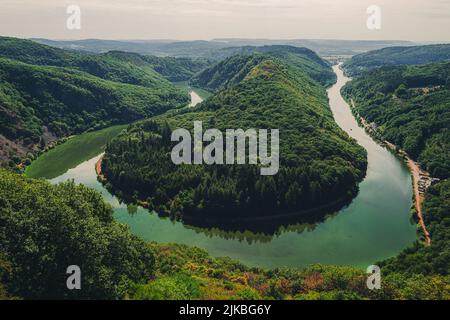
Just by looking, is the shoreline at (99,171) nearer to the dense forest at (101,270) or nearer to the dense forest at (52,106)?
the dense forest at (52,106)

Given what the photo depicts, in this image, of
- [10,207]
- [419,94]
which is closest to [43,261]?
[10,207]

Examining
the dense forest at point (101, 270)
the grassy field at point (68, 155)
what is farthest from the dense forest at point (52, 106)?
the dense forest at point (101, 270)

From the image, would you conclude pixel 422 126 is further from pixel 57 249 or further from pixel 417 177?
pixel 57 249

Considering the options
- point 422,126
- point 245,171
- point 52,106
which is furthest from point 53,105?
point 422,126

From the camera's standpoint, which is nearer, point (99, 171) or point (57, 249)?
point (57, 249)

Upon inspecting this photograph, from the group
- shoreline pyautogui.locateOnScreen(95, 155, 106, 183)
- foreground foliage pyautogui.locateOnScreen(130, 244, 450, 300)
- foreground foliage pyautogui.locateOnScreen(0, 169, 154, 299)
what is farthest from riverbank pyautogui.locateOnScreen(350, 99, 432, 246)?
shoreline pyautogui.locateOnScreen(95, 155, 106, 183)
